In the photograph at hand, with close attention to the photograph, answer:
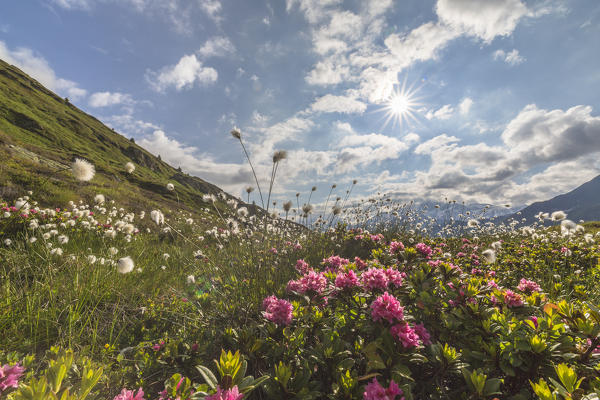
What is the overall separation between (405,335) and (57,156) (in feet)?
104

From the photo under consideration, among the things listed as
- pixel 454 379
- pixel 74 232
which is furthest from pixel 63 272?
pixel 454 379

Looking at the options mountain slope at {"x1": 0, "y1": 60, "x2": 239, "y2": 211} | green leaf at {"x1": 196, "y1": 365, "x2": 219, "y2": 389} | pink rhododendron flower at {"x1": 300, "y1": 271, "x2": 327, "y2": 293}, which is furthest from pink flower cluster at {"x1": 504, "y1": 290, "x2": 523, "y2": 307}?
mountain slope at {"x1": 0, "y1": 60, "x2": 239, "y2": 211}

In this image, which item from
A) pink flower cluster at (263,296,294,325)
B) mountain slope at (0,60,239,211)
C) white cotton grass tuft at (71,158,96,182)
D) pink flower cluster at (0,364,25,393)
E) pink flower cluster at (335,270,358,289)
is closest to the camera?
pink flower cluster at (0,364,25,393)

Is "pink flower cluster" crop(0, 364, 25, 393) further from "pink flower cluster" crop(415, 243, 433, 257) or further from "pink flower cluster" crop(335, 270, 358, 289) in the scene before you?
"pink flower cluster" crop(415, 243, 433, 257)

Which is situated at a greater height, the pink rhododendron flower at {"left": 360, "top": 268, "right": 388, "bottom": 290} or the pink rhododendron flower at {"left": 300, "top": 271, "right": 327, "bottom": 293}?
the pink rhododendron flower at {"left": 360, "top": 268, "right": 388, "bottom": 290}

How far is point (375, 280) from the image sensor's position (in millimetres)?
2264

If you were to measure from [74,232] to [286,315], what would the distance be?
23.8 ft

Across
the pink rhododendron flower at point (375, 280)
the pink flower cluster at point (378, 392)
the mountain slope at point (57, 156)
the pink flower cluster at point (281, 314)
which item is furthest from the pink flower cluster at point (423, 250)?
the mountain slope at point (57, 156)

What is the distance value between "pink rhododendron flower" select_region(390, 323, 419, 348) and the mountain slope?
841cm

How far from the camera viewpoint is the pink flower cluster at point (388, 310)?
182cm

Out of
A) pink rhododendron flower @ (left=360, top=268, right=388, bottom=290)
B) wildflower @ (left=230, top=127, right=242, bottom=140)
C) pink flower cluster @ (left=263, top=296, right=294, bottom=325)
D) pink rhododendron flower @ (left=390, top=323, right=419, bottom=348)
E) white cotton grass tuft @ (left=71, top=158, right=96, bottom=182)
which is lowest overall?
pink flower cluster @ (left=263, top=296, right=294, bottom=325)

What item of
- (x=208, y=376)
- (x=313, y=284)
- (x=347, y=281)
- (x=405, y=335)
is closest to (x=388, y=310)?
(x=405, y=335)

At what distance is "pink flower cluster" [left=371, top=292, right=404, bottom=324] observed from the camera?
182 centimetres

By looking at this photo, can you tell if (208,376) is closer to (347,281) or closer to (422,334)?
(347,281)
